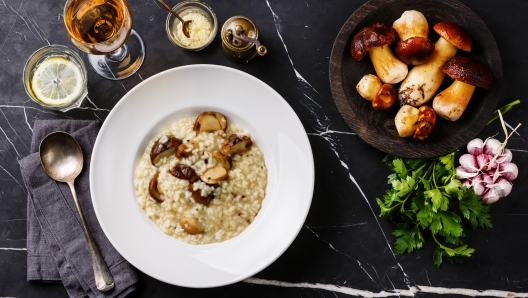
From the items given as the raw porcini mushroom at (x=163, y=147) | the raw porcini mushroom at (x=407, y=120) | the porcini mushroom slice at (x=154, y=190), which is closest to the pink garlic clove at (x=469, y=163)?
the raw porcini mushroom at (x=407, y=120)

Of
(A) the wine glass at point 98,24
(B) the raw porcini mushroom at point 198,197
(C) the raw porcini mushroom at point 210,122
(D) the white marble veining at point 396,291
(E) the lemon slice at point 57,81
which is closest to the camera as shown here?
(A) the wine glass at point 98,24

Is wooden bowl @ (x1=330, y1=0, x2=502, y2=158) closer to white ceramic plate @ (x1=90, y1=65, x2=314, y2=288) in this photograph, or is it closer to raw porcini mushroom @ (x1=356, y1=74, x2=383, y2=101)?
raw porcini mushroom @ (x1=356, y1=74, x2=383, y2=101)

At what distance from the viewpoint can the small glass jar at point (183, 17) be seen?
2855 mm

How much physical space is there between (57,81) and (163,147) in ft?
2.84

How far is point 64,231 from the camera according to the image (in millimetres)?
2773

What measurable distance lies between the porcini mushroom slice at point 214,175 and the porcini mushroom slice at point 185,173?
0.05 m

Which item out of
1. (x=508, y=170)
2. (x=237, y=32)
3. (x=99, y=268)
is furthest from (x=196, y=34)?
(x=508, y=170)

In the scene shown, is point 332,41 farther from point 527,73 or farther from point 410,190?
point 527,73

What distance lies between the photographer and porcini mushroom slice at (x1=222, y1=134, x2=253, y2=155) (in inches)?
104

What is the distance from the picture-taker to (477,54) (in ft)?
9.20

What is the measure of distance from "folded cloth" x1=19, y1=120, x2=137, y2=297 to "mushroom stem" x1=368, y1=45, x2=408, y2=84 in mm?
1831

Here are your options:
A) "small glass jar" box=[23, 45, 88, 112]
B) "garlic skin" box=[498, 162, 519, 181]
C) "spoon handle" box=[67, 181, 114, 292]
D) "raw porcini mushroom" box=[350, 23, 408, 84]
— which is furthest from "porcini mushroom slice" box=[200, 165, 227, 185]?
"garlic skin" box=[498, 162, 519, 181]

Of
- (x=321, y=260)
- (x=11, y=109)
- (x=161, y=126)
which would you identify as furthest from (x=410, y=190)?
(x=11, y=109)

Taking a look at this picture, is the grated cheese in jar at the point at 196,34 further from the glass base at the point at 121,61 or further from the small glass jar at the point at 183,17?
the glass base at the point at 121,61
